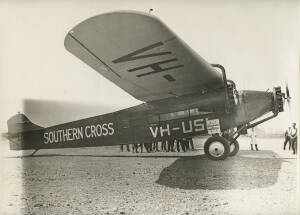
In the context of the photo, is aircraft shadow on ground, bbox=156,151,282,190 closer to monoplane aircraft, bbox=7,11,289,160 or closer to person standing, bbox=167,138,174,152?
monoplane aircraft, bbox=7,11,289,160

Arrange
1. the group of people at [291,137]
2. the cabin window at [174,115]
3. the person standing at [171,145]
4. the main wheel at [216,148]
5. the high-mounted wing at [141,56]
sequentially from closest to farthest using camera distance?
1. the high-mounted wing at [141,56]
2. the group of people at [291,137]
3. the main wheel at [216,148]
4. the cabin window at [174,115]
5. the person standing at [171,145]

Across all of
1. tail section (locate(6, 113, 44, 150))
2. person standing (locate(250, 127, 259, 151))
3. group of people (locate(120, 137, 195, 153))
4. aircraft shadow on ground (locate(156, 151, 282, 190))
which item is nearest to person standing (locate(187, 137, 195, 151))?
group of people (locate(120, 137, 195, 153))

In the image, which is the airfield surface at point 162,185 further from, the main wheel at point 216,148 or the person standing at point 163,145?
the person standing at point 163,145

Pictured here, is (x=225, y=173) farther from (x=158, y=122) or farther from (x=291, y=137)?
(x=158, y=122)

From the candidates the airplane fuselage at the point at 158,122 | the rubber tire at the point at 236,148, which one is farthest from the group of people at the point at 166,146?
the rubber tire at the point at 236,148

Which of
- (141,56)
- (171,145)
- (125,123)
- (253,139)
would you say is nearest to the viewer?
(141,56)

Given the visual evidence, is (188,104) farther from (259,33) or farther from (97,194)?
(97,194)

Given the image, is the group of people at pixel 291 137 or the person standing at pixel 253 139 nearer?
the group of people at pixel 291 137

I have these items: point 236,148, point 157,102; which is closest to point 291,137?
point 236,148
